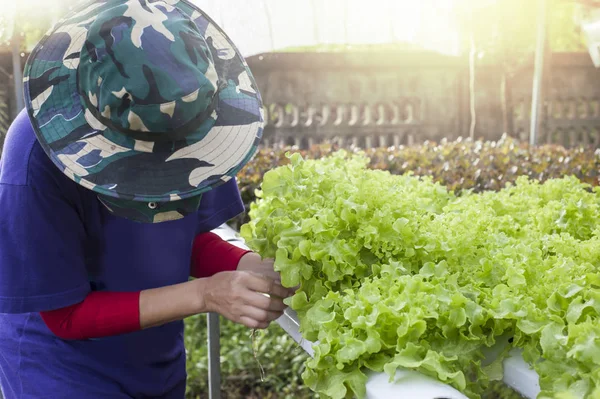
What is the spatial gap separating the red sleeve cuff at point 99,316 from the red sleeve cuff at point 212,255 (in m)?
0.49

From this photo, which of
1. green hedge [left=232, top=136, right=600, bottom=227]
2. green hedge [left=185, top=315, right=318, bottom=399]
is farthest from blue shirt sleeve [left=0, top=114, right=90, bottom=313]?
green hedge [left=185, top=315, right=318, bottom=399]

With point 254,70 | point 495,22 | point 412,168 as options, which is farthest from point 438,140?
point 412,168

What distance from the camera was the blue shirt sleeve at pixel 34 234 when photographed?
174cm

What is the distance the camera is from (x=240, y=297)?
181 centimetres

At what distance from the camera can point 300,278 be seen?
193 cm

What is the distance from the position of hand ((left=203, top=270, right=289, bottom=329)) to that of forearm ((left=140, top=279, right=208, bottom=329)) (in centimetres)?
2

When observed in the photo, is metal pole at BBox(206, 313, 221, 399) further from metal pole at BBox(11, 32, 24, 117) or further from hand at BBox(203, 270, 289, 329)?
metal pole at BBox(11, 32, 24, 117)

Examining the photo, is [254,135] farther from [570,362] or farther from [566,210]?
[566,210]

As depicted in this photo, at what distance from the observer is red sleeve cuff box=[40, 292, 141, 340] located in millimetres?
1868

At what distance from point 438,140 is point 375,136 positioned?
1267 millimetres

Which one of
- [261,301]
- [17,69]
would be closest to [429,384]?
[261,301]

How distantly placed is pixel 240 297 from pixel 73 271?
444 mm

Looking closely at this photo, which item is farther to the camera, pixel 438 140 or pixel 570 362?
pixel 438 140

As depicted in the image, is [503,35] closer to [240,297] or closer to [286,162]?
[286,162]
